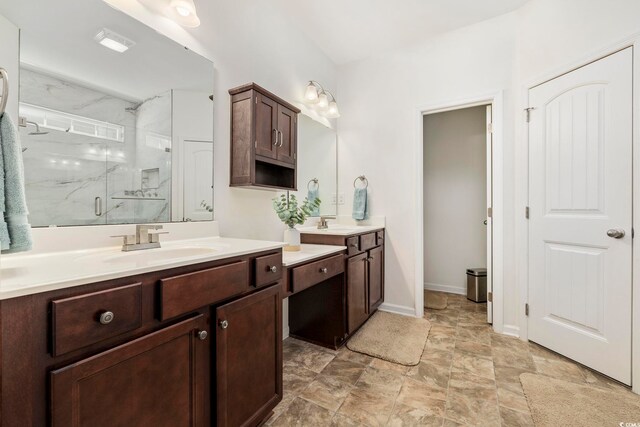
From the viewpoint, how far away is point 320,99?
8.73 feet

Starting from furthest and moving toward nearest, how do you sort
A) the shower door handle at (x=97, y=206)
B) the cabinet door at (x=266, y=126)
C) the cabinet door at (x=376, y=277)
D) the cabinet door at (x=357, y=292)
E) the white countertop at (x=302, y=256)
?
the cabinet door at (x=376, y=277), the cabinet door at (x=357, y=292), the cabinet door at (x=266, y=126), the white countertop at (x=302, y=256), the shower door handle at (x=97, y=206)

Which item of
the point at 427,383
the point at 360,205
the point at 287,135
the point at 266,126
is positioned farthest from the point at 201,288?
the point at 360,205

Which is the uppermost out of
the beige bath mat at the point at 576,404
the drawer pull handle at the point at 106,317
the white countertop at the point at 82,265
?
the white countertop at the point at 82,265

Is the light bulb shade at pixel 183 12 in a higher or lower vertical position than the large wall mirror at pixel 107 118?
higher

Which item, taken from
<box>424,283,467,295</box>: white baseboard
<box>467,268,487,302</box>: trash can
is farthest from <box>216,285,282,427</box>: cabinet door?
<box>424,283,467,295</box>: white baseboard

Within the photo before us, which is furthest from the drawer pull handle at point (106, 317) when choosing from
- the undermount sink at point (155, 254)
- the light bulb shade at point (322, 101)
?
the light bulb shade at point (322, 101)

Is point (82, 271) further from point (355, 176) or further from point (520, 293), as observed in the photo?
point (520, 293)

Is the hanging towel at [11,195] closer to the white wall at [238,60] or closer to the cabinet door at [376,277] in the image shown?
the white wall at [238,60]

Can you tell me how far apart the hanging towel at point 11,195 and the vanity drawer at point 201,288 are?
0.39m

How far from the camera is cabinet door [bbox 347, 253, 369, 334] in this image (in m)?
2.16

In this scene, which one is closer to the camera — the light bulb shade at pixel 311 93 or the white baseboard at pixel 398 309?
the light bulb shade at pixel 311 93

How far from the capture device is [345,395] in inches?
62.5

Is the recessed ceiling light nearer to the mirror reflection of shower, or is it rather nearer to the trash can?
the mirror reflection of shower

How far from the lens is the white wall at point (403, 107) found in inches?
97.4
